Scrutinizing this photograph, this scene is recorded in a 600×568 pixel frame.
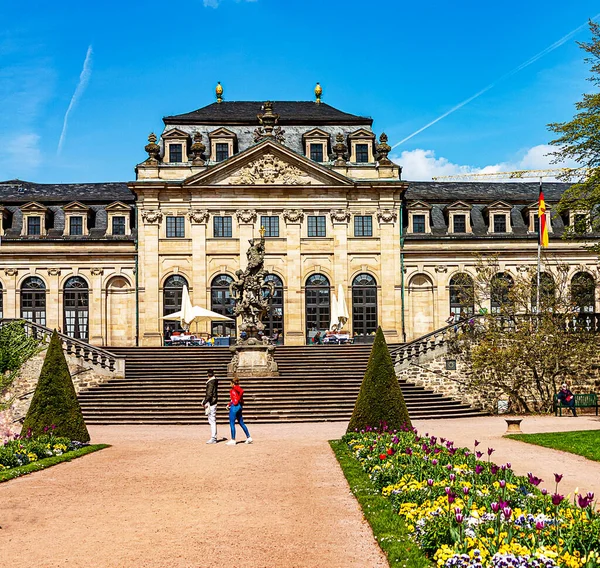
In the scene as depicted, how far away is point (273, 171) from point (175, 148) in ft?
21.2

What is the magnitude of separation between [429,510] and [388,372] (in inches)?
435

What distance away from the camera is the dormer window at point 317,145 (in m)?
48.5

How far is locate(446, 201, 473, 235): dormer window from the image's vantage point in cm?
5059

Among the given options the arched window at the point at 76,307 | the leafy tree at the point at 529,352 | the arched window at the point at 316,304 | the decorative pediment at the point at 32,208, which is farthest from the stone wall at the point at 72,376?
the decorative pediment at the point at 32,208

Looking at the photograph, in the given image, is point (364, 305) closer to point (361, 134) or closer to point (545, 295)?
point (361, 134)

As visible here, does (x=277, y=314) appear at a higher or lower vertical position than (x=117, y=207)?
lower

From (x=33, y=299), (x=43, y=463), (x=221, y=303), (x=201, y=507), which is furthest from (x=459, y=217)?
(x=201, y=507)

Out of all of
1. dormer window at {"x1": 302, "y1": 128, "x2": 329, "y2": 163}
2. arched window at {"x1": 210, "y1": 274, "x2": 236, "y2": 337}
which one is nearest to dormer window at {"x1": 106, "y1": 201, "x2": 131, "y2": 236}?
arched window at {"x1": 210, "y1": 274, "x2": 236, "y2": 337}

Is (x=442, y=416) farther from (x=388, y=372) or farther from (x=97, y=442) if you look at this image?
(x=97, y=442)

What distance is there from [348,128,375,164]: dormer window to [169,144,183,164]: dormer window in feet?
35.6

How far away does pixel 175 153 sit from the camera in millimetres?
47750

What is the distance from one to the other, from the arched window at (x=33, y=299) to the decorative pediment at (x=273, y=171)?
12257 millimetres

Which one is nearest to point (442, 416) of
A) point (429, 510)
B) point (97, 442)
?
point (97, 442)

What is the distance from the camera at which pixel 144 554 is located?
902 centimetres
